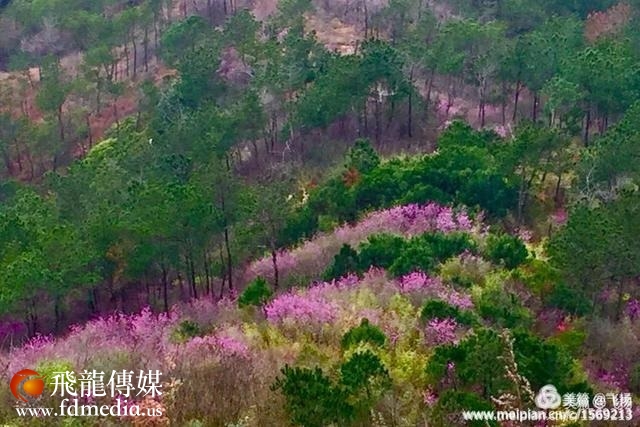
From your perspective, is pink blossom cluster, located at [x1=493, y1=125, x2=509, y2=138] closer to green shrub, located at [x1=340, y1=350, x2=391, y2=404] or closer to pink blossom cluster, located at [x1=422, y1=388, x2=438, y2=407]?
pink blossom cluster, located at [x1=422, y1=388, x2=438, y2=407]

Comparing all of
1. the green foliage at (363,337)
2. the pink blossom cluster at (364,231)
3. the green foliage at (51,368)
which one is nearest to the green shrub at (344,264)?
the pink blossom cluster at (364,231)

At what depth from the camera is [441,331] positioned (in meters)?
12.4

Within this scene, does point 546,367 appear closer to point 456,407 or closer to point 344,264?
point 456,407

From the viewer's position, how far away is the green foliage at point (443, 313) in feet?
42.3

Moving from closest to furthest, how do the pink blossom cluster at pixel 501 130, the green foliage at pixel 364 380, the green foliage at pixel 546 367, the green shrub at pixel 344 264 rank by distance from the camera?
the green foliage at pixel 364 380 → the green foliage at pixel 546 367 → the green shrub at pixel 344 264 → the pink blossom cluster at pixel 501 130

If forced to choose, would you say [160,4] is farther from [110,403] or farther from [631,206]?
[110,403]

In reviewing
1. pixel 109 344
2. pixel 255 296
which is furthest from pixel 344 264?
pixel 109 344

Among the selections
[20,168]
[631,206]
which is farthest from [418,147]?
[20,168]

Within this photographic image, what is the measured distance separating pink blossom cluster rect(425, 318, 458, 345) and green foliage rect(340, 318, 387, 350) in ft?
3.03

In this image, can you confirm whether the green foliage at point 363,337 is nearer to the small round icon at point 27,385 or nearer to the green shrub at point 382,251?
the green shrub at point 382,251

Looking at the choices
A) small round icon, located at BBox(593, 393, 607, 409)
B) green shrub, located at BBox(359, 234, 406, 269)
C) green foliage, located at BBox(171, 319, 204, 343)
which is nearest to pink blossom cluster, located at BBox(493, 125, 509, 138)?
green shrub, located at BBox(359, 234, 406, 269)

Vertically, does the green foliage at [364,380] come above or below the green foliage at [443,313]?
above

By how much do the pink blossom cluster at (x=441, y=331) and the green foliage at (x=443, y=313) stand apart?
14cm

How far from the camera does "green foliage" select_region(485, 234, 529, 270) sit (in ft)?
53.6
